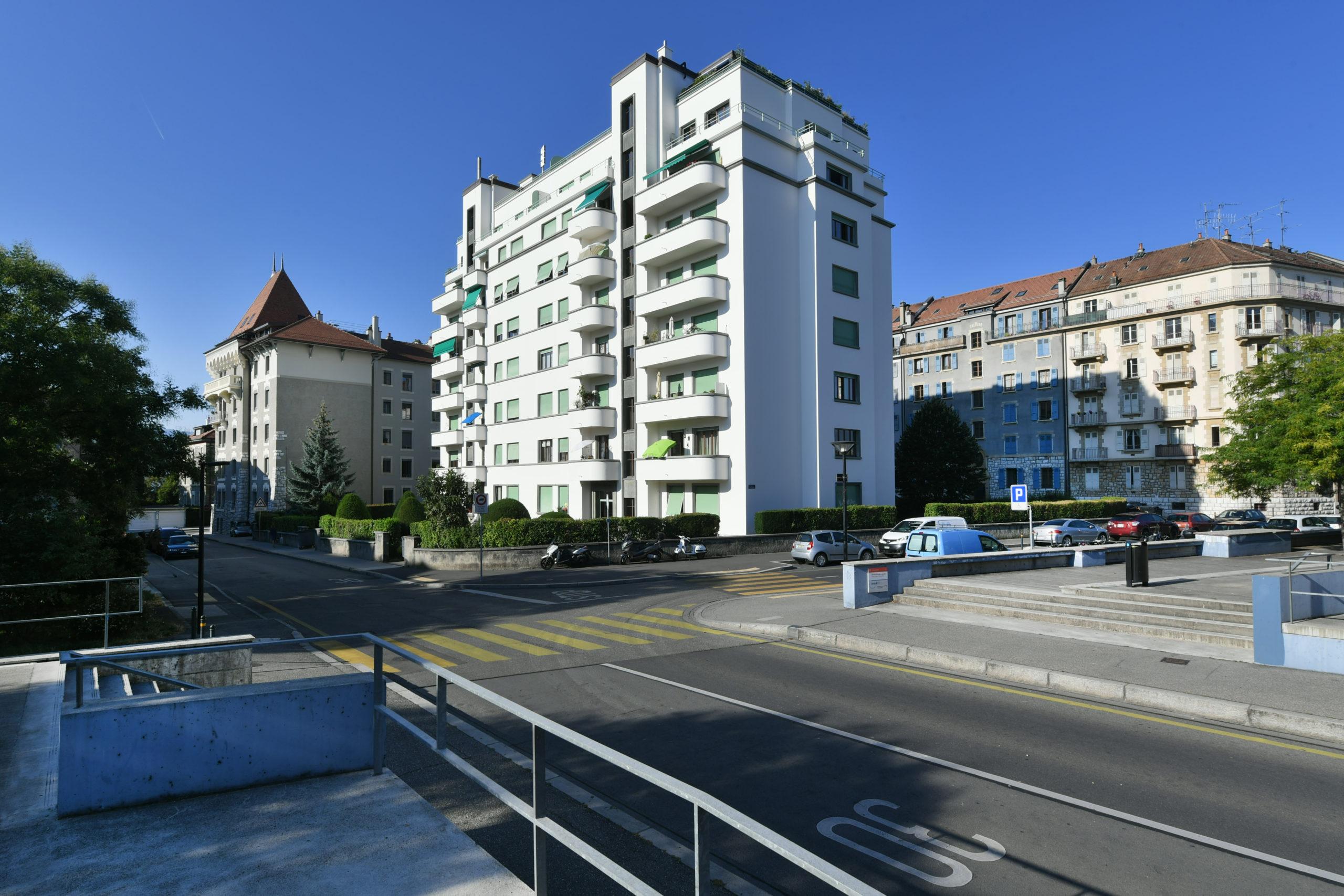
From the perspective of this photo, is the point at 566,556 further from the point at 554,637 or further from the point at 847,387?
the point at 847,387

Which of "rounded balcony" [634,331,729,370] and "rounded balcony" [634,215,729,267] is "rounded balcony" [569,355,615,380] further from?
"rounded balcony" [634,215,729,267]

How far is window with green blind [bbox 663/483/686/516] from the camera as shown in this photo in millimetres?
39656

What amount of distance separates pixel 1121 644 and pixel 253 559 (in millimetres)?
41879

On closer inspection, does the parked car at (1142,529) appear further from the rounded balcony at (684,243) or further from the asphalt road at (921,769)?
the asphalt road at (921,769)

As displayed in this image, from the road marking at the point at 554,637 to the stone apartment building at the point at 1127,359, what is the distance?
48.8m

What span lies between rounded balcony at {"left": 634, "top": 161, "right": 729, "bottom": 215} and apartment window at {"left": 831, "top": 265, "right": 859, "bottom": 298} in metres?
7.93

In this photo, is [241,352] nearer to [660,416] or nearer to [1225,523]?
[660,416]

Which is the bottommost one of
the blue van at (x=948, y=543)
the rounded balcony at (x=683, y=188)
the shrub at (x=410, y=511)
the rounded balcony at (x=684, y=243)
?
the blue van at (x=948, y=543)

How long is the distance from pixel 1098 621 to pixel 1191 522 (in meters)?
38.1

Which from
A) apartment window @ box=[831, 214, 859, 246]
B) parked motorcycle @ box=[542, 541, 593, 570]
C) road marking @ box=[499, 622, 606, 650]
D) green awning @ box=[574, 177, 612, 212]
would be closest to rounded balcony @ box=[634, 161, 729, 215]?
green awning @ box=[574, 177, 612, 212]

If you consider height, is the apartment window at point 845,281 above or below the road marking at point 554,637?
above

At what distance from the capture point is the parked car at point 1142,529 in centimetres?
3966

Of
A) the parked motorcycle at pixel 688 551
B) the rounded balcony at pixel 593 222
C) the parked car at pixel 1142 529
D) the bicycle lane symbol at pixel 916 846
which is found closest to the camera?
the bicycle lane symbol at pixel 916 846

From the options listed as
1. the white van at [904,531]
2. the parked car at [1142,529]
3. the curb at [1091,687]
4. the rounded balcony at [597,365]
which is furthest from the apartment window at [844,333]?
the curb at [1091,687]
